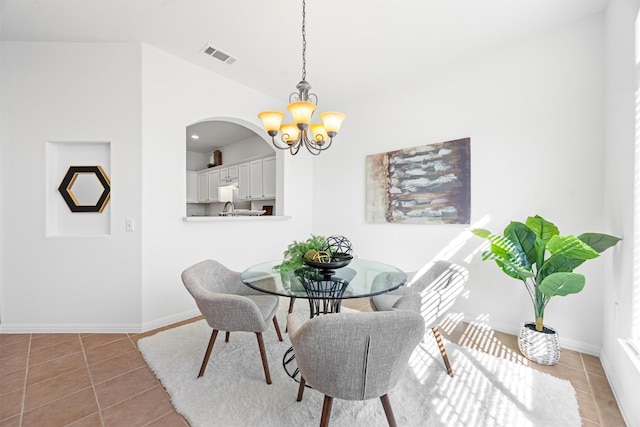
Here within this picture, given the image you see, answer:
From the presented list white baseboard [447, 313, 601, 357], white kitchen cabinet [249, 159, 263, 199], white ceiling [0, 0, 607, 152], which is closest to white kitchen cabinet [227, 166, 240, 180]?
white kitchen cabinet [249, 159, 263, 199]

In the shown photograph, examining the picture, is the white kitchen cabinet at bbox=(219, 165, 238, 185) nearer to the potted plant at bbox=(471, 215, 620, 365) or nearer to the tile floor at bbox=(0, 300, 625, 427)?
the tile floor at bbox=(0, 300, 625, 427)

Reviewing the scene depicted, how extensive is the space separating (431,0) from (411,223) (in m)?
2.22

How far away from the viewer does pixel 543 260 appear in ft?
7.30

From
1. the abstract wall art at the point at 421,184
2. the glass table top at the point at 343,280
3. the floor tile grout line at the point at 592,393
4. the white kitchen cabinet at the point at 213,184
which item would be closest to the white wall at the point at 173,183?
the glass table top at the point at 343,280

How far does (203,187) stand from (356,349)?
6.40m

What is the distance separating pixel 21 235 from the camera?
271cm

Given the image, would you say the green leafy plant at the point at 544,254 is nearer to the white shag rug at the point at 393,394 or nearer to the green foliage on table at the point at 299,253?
the white shag rug at the point at 393,394

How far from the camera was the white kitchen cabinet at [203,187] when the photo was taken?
21.6 ft

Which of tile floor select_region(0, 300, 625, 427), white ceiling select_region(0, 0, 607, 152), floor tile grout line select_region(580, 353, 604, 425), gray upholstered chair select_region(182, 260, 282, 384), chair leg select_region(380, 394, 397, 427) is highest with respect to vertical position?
white ceiling select_region(0, 0, 607, 152)

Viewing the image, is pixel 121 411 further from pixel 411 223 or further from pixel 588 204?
pixel 588 204

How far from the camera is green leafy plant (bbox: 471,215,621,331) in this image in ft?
6.29

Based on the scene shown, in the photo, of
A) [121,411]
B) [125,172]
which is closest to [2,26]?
[125,172]

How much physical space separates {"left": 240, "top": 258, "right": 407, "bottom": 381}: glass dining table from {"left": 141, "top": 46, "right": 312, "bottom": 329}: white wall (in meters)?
1.25

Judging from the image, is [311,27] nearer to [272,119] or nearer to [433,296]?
[272,119]
